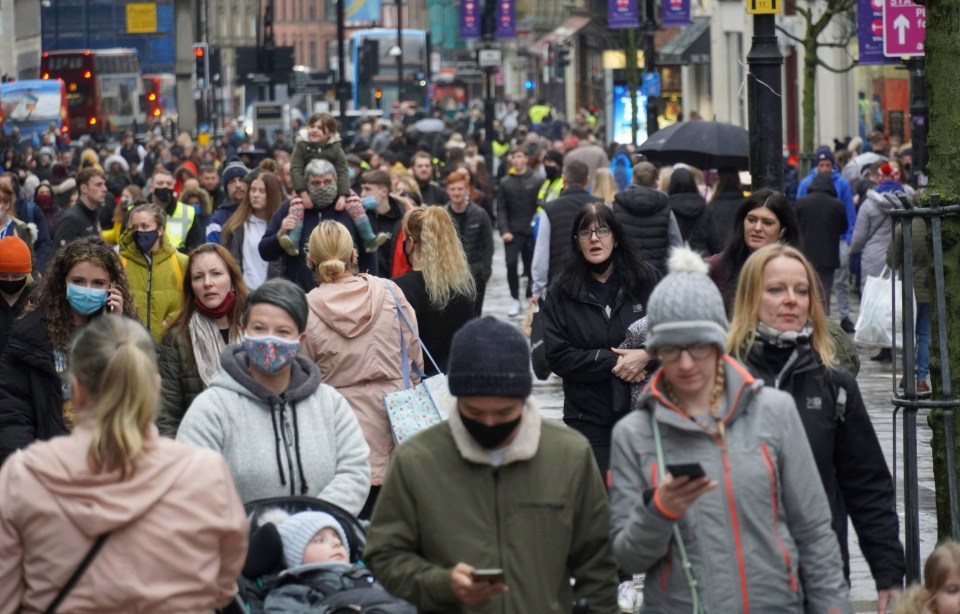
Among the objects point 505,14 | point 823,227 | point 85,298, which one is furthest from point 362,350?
point 505,14

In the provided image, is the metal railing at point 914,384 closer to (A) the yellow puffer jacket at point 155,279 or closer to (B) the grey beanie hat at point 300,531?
(B) the grey beanie hat at point 300,531

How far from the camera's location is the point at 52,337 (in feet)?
23.6

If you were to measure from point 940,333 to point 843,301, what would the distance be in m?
13.2

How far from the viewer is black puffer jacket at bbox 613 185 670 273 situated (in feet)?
37.5

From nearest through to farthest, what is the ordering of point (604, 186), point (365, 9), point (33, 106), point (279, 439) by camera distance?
point (279, 439)
point (604, 186)
point (33, 106)
point (365, 9)

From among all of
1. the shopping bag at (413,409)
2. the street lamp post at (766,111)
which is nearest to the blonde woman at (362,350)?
the shopping bag at (413,409)

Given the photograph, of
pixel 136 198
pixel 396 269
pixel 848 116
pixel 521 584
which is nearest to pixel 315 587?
pixel 521 584

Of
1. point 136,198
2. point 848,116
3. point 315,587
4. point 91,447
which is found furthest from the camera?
point 848,116

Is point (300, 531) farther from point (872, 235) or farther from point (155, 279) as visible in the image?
point (872, 235)

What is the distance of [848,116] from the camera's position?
1658 inches

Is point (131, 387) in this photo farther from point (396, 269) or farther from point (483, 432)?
point (396, 269)

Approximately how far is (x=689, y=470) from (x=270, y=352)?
2066 millimetres

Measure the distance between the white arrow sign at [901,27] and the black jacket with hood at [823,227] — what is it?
437 centimetres

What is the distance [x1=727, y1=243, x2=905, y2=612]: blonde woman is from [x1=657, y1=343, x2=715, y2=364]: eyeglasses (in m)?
0.82
